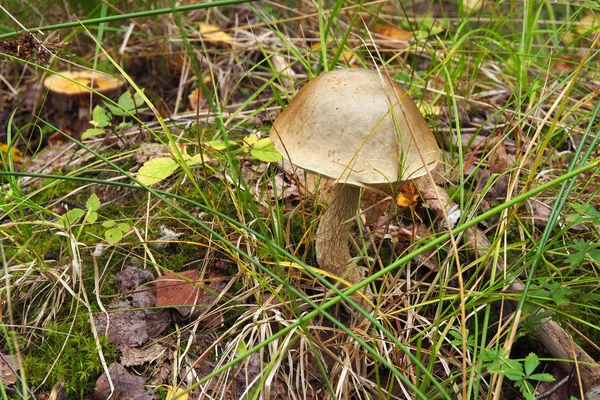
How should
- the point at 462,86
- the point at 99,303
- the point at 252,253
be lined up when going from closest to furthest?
the point at 99,303 → the point at 252,253 → the point at 462,86

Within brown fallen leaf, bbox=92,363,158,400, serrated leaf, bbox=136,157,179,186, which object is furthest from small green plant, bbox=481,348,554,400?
serrated leaf, bbox=136,157,179,186

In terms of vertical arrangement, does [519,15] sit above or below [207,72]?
above

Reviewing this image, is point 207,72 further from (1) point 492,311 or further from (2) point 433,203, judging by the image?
(1) point 492,311

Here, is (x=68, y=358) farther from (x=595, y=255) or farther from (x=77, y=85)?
(x=77, y=85)

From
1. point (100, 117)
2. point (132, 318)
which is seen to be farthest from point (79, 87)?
point (132, 318)

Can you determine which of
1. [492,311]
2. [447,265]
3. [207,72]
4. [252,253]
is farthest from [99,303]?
[207,72]

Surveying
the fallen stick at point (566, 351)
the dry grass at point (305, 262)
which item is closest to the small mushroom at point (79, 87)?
the dry grass at point (305, 262)
